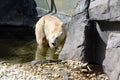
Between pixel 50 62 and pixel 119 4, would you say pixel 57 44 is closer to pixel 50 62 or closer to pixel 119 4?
pixel 50 62

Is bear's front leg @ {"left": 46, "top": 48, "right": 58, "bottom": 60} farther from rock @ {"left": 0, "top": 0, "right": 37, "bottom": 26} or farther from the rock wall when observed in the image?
rock @ {"left": 0, "top": 0, "right": 37, "bottom": 26}

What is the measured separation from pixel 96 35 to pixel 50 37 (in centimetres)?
195

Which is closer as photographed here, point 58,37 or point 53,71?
point 53,71

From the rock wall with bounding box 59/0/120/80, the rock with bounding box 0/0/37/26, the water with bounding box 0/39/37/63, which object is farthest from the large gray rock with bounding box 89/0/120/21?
the rock with bounding box 0/0/37/26

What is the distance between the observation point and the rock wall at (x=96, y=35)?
6.84 m

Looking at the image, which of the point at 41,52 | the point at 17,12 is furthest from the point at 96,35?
the point at 17,12

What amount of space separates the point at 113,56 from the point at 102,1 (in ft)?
3.57

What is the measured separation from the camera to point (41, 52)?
31.6ft

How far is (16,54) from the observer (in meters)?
9.37

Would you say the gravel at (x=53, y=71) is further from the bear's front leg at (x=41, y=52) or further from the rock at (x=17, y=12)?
the rock at (x=17, y=12)

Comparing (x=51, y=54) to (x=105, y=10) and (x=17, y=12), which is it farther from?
(x=17, y=12)

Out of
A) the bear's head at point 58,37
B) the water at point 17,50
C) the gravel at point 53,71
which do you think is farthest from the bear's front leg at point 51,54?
the gravel at point 53,71

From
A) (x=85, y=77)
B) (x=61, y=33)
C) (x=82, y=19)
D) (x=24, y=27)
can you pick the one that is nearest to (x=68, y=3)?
(x=24, y=27)

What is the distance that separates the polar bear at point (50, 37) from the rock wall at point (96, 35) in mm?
931
